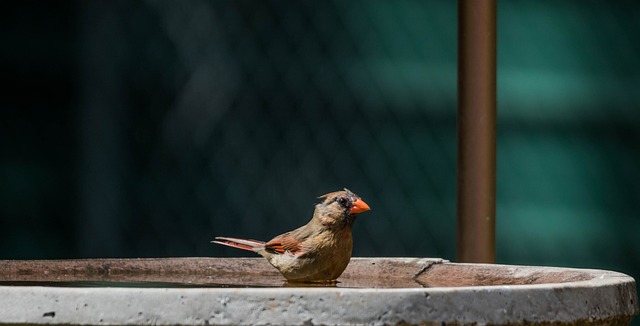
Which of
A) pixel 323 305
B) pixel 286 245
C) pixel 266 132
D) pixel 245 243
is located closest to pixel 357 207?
pixel 286 245

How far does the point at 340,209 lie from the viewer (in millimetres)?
2295

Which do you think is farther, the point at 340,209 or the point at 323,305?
the point at 340,209

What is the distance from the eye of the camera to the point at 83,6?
4746 millimetres

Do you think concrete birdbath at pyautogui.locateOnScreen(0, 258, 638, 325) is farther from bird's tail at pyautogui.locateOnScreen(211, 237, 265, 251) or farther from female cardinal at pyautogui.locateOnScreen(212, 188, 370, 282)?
bird's tail at pyautogui.locateOnScreen(211, 237, 265, 251)

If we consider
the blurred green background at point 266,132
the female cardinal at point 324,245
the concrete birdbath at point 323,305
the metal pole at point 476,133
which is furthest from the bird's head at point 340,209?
the blurred green background at point 266,132

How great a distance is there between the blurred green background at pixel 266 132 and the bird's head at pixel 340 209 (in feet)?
7.27

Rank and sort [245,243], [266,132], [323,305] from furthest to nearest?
[266,132] → [245,243] → [323,305]

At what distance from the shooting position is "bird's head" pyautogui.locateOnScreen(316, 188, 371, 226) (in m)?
2.28

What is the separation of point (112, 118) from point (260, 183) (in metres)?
0.64

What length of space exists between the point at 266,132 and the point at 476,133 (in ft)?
6.71

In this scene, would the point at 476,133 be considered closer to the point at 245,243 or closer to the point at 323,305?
the point at 245,243

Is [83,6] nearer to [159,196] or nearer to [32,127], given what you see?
[32,127]

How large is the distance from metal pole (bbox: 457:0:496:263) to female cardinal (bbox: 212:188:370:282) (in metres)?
0.44

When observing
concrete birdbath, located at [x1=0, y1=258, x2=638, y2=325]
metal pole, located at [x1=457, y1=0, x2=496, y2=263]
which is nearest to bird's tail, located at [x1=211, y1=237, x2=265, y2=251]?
metal pole, located at [x1=457, y1=0, x2=496, y2=263]
